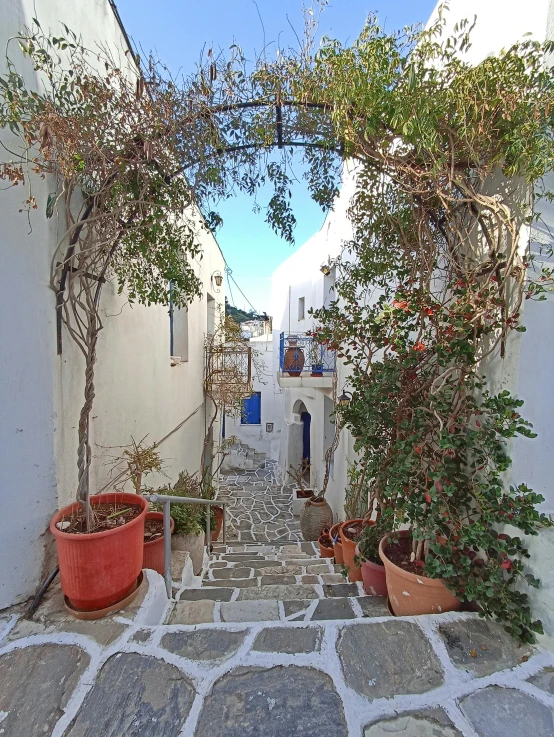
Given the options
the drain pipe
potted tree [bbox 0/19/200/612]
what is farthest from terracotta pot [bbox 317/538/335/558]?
the drain pipe

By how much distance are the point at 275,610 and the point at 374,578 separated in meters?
0.72

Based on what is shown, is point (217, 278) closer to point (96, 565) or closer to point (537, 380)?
point (96, 565)

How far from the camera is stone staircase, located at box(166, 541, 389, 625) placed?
6.73ft

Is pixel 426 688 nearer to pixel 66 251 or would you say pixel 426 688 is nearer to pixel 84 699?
pixel 84 699

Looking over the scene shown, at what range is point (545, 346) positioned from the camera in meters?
1.73

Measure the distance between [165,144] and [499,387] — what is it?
7.11 ft

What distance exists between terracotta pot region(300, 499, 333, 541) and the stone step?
13.9 ft

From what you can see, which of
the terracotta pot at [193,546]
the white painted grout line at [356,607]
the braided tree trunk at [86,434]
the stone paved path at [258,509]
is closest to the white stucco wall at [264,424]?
the stone paved path at [258,509]

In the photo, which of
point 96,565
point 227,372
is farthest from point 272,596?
point 227,372

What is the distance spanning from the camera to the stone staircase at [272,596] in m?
2.05

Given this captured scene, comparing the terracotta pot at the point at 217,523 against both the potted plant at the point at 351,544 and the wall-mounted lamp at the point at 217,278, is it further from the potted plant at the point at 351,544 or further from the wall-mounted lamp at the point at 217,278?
the wall-mounted lamp at the point at 217,278

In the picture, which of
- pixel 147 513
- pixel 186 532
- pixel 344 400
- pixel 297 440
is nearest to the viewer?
pixel 147 513

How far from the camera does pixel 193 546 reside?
329 centimetres

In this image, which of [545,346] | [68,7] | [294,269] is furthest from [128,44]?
[294,269]
